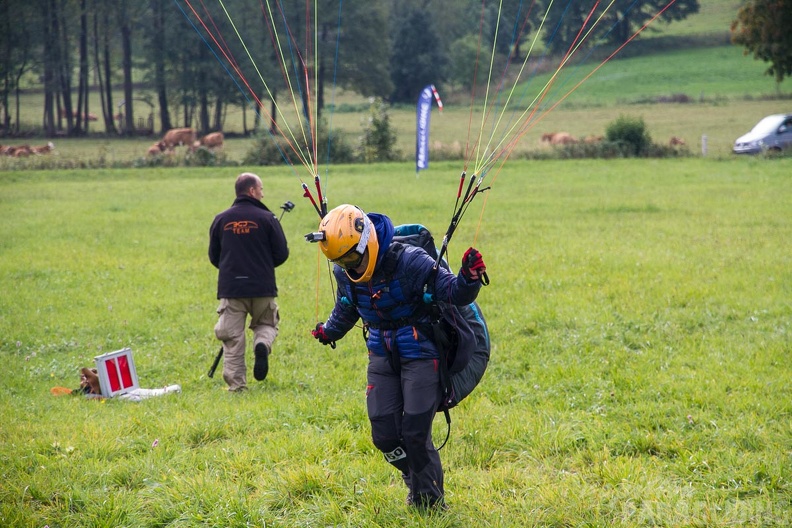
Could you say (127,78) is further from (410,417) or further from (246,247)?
(410,417)

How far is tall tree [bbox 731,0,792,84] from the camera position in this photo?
3866 cm

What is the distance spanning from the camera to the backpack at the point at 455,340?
523cm

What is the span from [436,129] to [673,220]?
154 feet

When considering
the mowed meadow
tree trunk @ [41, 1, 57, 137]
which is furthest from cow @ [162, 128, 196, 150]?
the mowed meadow

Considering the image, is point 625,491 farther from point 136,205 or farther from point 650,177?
point 650,177

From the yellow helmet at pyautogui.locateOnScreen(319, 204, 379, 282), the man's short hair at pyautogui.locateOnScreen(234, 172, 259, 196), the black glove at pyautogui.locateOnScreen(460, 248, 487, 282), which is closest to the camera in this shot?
the black glove at pyautogui.locateOnScreen(460, 248, 487, 282)

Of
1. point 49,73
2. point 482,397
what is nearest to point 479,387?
point 482,397

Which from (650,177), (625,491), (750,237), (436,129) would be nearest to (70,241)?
(750,237)

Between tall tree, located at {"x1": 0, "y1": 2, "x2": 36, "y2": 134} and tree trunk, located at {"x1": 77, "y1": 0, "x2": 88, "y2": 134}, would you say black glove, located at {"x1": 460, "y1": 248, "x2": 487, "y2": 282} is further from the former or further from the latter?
tree trunk, located at {"x1": 77, "y1": 0, "x2": 88, "y2": 134}

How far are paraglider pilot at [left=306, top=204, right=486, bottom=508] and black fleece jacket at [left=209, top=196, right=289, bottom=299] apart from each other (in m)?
3.70

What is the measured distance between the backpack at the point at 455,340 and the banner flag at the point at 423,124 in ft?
85.7

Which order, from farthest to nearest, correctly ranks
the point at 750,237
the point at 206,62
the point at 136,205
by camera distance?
the point at 206,62 < the point at 136,205 < the point at 750,237

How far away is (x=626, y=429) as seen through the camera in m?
7.04

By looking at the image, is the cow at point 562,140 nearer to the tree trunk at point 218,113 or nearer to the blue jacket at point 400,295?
the blue jacket at point 400,295
